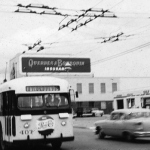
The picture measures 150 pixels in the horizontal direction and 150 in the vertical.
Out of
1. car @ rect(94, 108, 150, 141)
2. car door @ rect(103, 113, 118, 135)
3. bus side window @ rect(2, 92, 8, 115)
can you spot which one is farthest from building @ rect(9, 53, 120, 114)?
bus side window @ rect(2, 92, 8, 115)

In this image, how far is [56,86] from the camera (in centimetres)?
1538

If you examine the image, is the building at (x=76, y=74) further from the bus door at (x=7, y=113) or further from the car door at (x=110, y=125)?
the bus door at (x=7, y=113)

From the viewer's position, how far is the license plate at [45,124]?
14758 mm

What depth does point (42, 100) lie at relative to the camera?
1494cm

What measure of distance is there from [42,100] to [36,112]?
1.67 feet

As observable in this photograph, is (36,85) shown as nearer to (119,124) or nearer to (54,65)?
(119,124)

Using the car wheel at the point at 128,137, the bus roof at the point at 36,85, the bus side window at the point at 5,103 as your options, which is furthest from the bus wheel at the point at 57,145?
the car wheel at the point at 128,137

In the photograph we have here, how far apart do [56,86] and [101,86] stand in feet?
231

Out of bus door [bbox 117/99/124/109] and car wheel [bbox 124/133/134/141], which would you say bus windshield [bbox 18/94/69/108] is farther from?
bus door [bbox 117/99/124/109]

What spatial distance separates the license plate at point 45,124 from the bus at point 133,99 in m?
44.2

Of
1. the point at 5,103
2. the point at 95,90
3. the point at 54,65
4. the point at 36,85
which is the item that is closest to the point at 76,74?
the point at 54,65

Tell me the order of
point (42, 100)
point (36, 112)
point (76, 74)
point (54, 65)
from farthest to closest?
1. point (76, 74)
2. point (54, 65)
3. point (42, 100)
4. point (36, 112)

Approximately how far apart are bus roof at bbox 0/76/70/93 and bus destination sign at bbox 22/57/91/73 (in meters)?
67.1

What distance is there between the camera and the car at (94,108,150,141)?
17.0 metres
